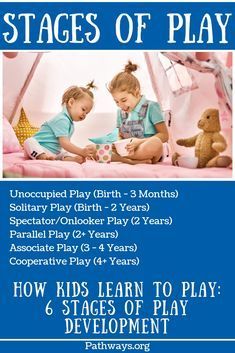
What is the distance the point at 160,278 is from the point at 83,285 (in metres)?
0.24

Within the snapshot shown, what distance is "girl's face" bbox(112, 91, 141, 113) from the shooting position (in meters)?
1.70

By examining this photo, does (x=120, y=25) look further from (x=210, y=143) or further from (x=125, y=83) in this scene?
(x=210, y=143)

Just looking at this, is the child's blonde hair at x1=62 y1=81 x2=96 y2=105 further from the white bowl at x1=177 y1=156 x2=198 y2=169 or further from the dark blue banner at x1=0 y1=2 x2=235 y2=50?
the white bowl at x1=177 y1=156 x2=198 y2=169

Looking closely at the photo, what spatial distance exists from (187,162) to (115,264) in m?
0.39

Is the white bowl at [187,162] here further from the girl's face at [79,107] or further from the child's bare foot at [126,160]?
the girl's face at [79,107]

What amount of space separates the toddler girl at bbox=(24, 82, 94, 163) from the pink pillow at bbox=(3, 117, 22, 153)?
0.03 m

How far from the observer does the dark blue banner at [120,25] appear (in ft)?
5.44

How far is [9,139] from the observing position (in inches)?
66.4

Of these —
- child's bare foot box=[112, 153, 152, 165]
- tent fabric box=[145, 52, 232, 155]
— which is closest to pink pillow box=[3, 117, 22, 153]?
child's bare foot box=[112, 153, 152, 165]

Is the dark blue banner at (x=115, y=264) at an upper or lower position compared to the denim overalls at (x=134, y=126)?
lower

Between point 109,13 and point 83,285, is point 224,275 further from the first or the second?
point 109,13

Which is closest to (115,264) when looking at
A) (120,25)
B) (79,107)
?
(79,107)

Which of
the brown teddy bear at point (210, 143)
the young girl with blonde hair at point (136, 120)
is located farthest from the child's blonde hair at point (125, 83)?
the brown teddy bear at point (210, 143)

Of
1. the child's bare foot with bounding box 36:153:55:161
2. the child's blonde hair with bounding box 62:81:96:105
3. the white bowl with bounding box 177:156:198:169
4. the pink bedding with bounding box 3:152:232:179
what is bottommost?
the pink bedding with bounding box 3:152:232:179
